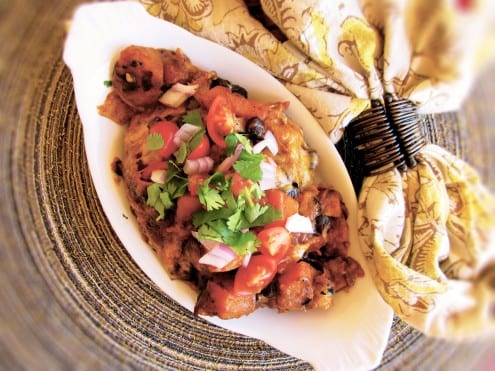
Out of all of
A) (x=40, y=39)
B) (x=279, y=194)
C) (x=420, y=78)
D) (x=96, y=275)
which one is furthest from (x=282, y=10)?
(x=96, y=275)

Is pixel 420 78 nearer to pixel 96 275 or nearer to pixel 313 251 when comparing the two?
Answer: pixel 313 251

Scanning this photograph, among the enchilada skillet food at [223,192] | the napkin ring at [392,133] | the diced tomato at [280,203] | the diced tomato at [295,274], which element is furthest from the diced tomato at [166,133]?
the napkin ring at [392,133]

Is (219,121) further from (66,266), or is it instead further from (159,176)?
(66,266)

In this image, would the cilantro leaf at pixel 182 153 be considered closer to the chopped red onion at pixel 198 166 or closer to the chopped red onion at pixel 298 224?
Answer: the chopped red onion at pixel 198 166

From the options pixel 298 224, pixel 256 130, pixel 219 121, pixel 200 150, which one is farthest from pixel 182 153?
pixel 298 224

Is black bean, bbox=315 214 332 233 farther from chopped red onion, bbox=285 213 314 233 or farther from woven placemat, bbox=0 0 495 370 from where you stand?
woven placemat, bbox=0 0 495 370

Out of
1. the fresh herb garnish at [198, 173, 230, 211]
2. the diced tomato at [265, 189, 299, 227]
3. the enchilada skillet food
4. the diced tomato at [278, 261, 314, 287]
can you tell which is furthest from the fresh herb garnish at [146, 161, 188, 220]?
the diced tomato at [278, 261, 314, 287]
